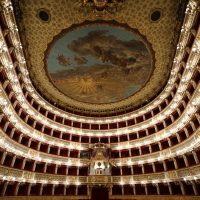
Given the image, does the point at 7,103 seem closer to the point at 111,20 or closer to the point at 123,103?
the point at 111,20

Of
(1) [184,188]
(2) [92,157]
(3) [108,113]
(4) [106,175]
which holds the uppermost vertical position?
(3) [108,113]

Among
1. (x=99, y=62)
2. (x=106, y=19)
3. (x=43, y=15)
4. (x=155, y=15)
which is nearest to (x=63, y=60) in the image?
(x=99, y=62)

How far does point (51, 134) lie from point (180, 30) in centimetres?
2129

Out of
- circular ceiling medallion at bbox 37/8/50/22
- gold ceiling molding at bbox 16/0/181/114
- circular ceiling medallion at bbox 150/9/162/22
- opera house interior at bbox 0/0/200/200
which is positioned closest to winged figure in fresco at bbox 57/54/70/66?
opera house interior at bbox 0/0/200/200

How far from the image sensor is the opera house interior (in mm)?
16859

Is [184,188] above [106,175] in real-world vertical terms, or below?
below

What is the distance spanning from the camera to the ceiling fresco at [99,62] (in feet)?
63.4

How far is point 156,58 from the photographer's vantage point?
21.8m

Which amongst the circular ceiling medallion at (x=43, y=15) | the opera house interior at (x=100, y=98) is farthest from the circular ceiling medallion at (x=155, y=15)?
the circular ceiling medallion at (x=43, y=15)

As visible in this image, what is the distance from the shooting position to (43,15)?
17453 millimetres

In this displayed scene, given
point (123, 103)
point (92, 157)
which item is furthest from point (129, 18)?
point (92, 157)

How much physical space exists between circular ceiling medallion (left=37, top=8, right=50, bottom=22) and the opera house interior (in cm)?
10

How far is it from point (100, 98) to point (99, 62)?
775 centimetres

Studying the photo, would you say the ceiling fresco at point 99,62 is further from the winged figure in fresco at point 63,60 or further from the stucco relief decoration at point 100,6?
the stucco relief decoration at point 100,6
